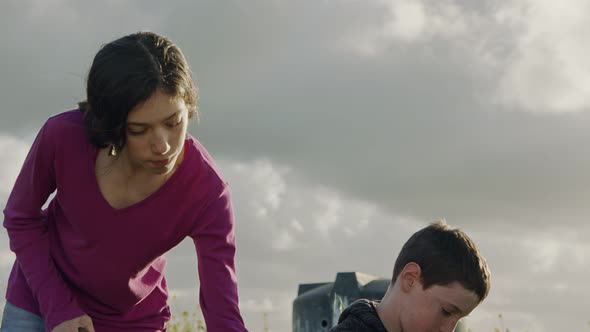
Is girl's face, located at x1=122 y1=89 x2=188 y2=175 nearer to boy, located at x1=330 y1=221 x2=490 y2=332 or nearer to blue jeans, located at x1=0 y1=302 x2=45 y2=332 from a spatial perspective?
A: blue jeans, located at x1=0 y1=302 x2=45 y2=332

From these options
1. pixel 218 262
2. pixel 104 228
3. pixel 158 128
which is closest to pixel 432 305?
pixel 218 262

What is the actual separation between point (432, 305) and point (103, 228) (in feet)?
4.59

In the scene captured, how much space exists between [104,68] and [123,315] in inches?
39.1

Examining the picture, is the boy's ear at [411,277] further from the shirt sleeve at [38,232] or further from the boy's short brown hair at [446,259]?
the shirt sleeve at [38,232]

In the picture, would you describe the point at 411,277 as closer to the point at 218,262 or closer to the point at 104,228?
the point at 218,262

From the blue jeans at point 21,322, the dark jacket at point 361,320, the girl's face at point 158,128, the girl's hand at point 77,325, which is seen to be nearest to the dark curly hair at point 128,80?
the girl's face at point 158,128

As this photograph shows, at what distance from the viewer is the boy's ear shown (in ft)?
12.6

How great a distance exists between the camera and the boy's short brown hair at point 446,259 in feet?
12.6

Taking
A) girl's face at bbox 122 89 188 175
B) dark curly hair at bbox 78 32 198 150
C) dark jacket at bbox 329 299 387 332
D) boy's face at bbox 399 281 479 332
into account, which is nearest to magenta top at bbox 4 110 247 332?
dark curly hair at bbox 78 32 198 150

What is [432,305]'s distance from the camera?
382 centimetres

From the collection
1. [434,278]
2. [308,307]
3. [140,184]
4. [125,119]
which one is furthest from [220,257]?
[308,307]

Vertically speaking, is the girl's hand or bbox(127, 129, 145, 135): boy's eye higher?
bbox(127, 129, 145, 135): boy's eye

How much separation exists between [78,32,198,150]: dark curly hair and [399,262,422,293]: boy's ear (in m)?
1.24

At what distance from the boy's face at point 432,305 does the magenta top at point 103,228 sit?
0.80 meters
